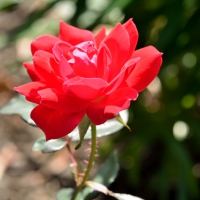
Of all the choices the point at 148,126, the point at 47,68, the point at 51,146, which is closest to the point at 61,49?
the point at 47,68

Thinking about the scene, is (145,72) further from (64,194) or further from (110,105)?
(64,194)

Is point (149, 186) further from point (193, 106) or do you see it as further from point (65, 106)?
point (65, 106)

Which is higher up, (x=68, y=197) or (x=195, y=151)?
(x=68, y=197)

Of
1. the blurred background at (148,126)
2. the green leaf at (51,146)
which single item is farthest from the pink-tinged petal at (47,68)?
the blurred background at (148,126)

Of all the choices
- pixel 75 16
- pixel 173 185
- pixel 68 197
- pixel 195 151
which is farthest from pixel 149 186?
pixel 68 197

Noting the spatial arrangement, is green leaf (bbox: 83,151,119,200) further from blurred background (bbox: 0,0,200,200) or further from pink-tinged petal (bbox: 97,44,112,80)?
blurred background (bbox: 0,0,200,200)

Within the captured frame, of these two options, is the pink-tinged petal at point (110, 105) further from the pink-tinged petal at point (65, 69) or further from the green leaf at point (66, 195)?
the green leaf at point (66, 195)

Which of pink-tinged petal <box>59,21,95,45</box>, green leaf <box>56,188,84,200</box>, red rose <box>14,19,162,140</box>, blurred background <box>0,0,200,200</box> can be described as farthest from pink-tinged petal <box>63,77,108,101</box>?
blurred background <box>0,0,200,200</box>
